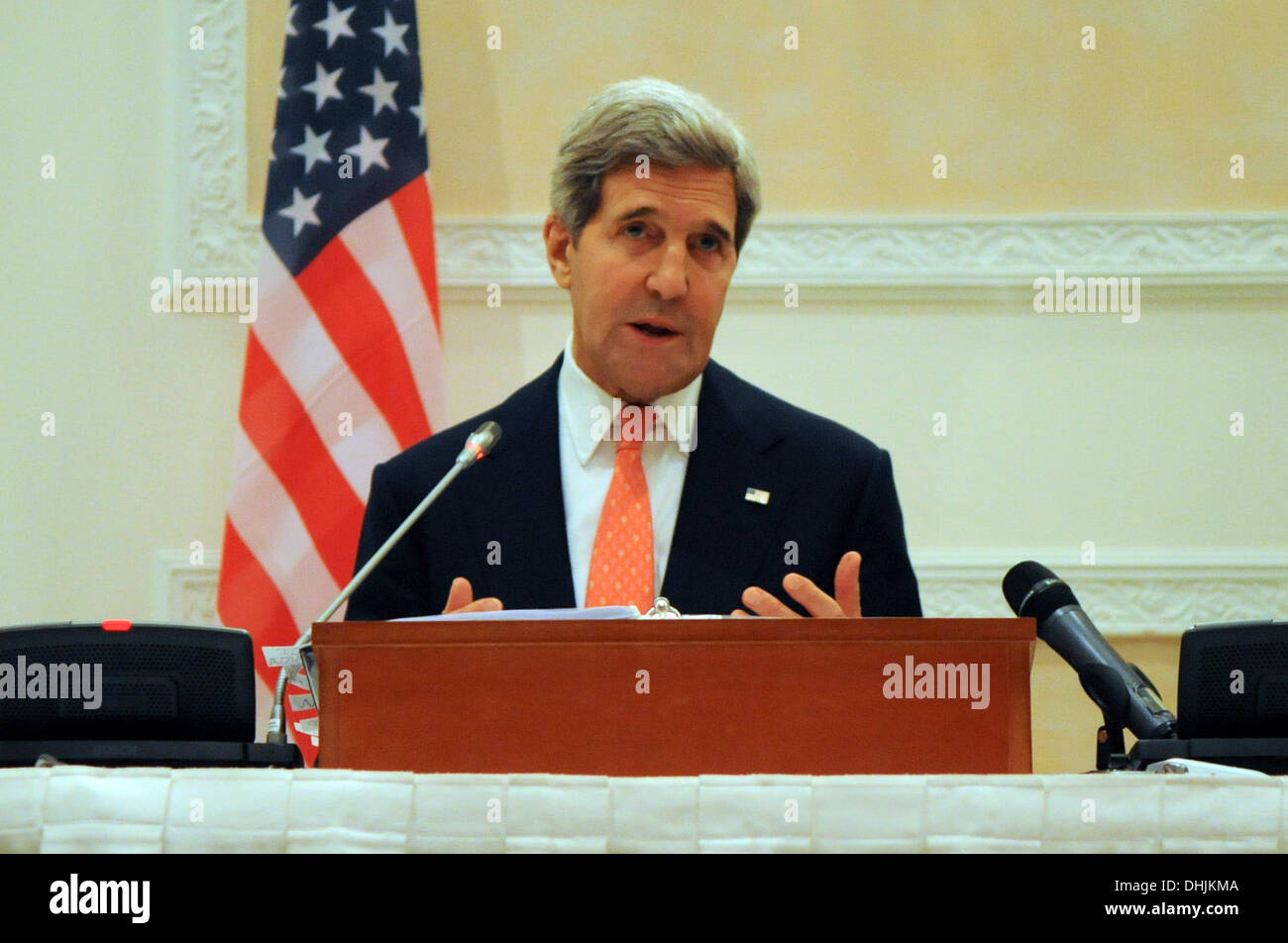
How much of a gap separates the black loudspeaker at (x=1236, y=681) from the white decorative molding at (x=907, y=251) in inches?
79.9

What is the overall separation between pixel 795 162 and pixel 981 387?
71 cm

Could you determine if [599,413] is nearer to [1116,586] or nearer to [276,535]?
[276,535]

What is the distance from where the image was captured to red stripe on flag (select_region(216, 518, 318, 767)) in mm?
3160

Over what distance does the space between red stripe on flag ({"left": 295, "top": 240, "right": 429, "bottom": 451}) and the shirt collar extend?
839 millimetres

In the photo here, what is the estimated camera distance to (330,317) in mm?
3260

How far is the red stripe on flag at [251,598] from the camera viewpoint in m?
3.16

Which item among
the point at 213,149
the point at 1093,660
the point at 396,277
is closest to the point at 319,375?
the point at 396,277

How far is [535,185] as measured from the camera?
347 cm

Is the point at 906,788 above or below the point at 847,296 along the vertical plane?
below

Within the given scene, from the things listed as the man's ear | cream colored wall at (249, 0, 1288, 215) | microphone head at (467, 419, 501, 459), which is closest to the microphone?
microphone head at (467, 419, 501, 459)

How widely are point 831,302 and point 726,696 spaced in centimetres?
221

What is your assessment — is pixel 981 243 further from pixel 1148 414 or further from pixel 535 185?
pixel 535 185

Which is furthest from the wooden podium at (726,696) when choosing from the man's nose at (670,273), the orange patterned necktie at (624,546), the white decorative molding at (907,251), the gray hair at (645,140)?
the white decorative molding at (907,251)

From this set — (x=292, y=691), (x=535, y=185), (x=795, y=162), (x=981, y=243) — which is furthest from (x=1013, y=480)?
(x=292, y=691)
